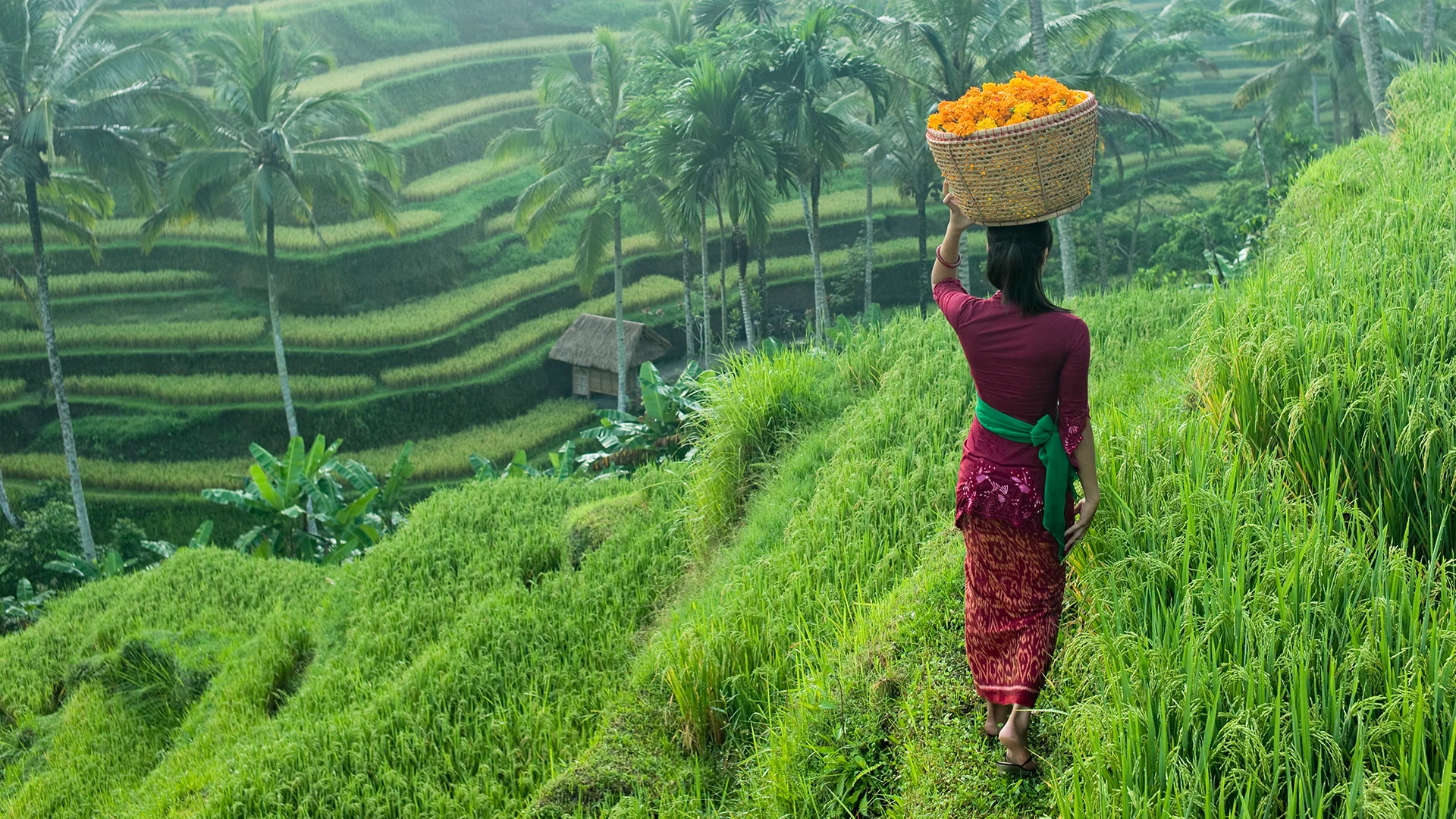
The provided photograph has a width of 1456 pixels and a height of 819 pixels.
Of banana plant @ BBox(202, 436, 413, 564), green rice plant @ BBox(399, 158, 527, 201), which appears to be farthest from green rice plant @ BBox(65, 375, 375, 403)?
banana plant @ BBox(202, 436, 413, 564)

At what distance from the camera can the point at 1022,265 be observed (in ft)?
7.75

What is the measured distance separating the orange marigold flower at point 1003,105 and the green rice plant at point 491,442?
13.5m

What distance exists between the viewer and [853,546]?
3908 millimetres

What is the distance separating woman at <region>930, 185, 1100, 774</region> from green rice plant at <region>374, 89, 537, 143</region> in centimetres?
2250

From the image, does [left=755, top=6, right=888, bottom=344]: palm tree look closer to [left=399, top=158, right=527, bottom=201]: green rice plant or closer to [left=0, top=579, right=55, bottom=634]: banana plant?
[left=0, top=579, right=55, bottom=634]: banana plant

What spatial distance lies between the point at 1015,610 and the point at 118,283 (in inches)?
782

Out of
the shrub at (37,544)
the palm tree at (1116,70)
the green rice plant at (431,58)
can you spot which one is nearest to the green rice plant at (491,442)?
the shrub at (37,544)

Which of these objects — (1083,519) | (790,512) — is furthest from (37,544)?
(1083,519)

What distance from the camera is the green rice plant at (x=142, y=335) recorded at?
17016 millimetres

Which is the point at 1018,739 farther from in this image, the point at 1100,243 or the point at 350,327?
the point at 1100,243

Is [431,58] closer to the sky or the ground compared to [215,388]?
closer to the sky

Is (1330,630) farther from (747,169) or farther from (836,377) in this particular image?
(747,169)

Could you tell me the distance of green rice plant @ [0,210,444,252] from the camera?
19281mm

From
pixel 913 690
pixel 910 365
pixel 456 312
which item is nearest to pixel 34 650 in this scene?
pixel 910 365
